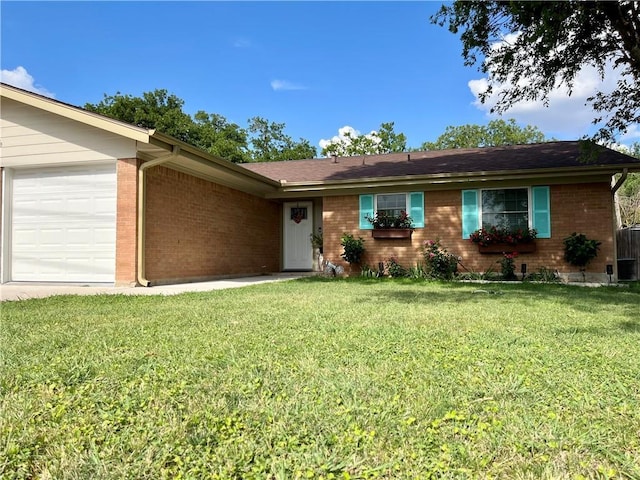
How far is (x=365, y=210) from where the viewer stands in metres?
10.8

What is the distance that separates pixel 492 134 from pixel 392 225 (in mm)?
32458

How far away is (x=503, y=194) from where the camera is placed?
384 inches

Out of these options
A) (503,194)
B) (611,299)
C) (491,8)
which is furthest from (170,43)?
(611,299)

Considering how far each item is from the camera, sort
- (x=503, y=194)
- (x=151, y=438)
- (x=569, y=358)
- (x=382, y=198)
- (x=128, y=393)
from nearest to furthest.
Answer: (x=151, y=438), (x=128, y=393), (x=569, y=358), (x=503, y=194), (x=382, y=198)

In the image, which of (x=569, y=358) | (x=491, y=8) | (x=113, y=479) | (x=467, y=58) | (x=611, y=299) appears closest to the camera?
(x=113, y=479)

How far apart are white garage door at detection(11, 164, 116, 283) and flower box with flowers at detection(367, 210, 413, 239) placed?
600 cm

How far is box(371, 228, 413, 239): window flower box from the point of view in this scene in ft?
33.6

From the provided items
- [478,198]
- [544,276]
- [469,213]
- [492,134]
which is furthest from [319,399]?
[492,134]

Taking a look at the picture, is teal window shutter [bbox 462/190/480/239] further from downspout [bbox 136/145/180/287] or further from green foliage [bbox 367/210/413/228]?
downspout [bbox 136/145/180/287]

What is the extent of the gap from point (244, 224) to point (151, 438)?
986 cm

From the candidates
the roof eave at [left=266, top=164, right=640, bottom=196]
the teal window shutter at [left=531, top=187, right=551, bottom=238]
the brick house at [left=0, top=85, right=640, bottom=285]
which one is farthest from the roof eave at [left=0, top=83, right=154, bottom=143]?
the teal window shutter at [left=531, top=187, right=551, bottom=238]

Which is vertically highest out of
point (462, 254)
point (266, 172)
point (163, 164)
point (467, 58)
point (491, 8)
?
point (491, 8)

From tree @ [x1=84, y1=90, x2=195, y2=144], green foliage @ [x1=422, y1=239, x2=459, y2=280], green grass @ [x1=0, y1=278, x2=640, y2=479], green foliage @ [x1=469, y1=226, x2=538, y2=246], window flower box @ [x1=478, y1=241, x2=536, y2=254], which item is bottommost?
green grass @ [x1=0, y1=278, x2=640, y2=479]

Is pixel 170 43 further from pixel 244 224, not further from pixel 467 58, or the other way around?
pixel 467 58
